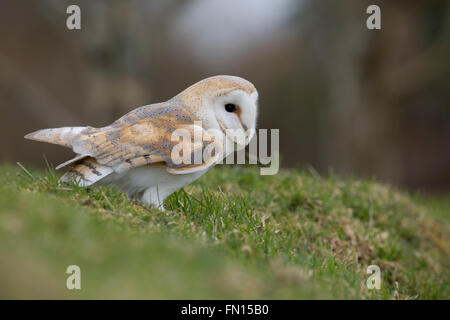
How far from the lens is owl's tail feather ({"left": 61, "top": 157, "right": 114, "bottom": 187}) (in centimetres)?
391

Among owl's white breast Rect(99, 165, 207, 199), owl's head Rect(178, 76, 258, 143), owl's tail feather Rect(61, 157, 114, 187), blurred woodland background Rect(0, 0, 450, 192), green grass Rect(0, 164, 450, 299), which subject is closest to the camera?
green grass Rect(0, 164, 450, 299)

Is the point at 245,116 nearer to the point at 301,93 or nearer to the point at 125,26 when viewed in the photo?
the point at 125,26

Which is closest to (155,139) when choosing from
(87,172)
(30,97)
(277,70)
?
(87,172)

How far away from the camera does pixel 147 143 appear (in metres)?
3.98

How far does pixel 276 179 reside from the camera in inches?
248

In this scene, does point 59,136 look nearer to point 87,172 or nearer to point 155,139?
point 87,172

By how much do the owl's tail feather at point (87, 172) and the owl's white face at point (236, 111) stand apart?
915 millimetres

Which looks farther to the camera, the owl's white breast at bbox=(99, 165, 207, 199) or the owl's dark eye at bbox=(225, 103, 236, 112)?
the owl's dark eye at bbox=(225, 103, 236, 112)

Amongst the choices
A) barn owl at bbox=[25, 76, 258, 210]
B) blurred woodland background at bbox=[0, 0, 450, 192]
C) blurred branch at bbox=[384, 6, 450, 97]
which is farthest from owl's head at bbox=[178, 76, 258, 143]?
blurred branch at bbox=[384, 6, 450, 97]

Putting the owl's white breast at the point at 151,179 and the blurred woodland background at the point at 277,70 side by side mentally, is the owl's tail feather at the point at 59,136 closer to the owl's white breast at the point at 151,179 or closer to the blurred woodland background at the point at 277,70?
the owl's white breast at the point at 151,179

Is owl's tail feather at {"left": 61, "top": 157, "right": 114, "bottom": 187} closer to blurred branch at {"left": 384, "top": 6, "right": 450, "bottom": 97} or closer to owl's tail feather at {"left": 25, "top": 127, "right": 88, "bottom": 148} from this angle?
owl's tail feather at {"left": 25, "top": 127, "right": 88, "bottom": 148}

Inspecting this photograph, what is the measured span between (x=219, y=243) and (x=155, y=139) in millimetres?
885

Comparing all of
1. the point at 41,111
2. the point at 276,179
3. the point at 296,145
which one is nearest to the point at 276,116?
the point at 296,145

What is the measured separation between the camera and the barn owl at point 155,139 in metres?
3.93
